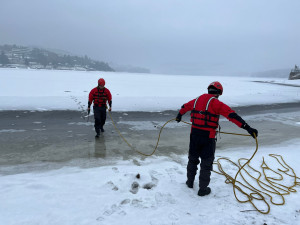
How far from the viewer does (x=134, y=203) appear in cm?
348

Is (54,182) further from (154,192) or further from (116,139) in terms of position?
(116,139)

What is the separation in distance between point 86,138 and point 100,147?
39.5 inches

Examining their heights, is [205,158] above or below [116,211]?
above

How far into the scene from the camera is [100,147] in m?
6.14

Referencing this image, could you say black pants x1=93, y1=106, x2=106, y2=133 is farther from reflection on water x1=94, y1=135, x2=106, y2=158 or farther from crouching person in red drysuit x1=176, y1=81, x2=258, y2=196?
crouching person in red drysuit x1=176, y1=81, x2=258, y2=196

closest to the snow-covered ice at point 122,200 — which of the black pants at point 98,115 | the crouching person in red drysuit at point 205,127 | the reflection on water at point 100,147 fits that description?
the crouching person in red drysuit at point 205,127

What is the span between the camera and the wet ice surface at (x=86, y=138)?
→ 17.1ft

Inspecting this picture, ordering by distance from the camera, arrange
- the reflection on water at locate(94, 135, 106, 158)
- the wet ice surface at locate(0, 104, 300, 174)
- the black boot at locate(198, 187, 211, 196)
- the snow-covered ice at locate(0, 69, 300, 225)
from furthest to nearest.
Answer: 1. the reflection on water at locate(94, 135, 106, 158)
2. the wet ice surface at locate(0, 104, 300, 174)
3. the black boot at locate(198, 187, 211, 196)
4. the snow-covered ice at locate(0, 69, 300, 225)

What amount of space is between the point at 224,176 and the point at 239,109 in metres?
10.2

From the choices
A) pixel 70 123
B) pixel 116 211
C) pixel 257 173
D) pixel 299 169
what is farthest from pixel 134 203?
pixel 70 123

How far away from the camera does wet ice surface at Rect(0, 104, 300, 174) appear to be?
5.21 metres

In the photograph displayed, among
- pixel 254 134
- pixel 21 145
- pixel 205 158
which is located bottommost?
pixel 21 145

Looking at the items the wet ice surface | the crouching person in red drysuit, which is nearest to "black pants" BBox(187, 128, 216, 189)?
the crouching person in red drysuit

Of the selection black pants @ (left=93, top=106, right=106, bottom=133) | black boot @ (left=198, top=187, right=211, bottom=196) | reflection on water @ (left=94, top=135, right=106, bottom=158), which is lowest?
reflection on water @ (left=94, top=135, right=106, bottom=158)
